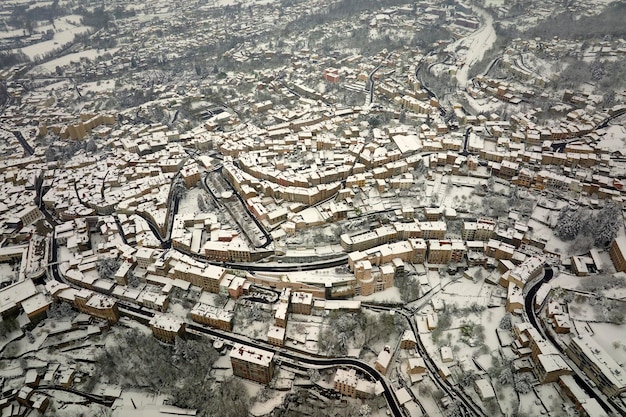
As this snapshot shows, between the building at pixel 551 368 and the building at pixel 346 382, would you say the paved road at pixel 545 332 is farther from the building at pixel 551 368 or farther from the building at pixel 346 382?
the building at pixel 346 382

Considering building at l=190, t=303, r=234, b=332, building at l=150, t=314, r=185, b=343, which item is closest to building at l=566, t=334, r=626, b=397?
building at l=190, t=303, r=234, b=332

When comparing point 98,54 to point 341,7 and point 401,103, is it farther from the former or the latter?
point 401,103

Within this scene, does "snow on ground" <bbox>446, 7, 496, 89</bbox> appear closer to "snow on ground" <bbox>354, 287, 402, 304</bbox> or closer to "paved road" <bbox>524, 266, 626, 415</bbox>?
"paved road" <bbox>524, 266, 626, 415</bbox>

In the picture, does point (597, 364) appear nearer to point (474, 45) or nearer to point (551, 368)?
point (551, 368)

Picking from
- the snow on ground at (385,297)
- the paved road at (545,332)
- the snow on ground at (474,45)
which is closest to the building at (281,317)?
the snow on ground at (385,297)

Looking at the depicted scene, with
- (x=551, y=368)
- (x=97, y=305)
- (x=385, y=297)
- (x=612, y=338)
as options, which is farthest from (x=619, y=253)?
(x=97, y=305)

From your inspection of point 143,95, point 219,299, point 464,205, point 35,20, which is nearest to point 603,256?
point 464,205

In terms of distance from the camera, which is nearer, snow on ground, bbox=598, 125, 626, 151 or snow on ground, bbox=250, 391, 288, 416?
snow on ground, bbox=250, 391, 288, 416

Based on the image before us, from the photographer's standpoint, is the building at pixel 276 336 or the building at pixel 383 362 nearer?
the building at pixel 383 362
